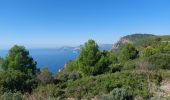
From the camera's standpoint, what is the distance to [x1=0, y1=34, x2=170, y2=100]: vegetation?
14453 mm

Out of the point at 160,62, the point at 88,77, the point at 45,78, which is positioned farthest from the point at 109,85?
the point at 160,62

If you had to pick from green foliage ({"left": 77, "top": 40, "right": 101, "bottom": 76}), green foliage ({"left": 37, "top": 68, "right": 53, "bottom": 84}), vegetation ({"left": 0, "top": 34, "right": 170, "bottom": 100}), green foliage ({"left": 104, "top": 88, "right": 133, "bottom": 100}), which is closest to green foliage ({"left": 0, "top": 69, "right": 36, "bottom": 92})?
vegetation ({"left": 0, "top": 34, "right": 170, "bottom": 100})

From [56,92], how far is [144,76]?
6.45 meters

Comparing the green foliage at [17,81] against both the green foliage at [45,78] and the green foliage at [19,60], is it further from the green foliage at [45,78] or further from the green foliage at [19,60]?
the green foliage at [19,60]

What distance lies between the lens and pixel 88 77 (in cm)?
2191

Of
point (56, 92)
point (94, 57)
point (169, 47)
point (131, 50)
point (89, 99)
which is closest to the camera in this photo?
point (89, 99)

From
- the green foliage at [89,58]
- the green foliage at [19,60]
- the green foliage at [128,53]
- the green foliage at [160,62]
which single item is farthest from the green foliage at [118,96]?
the green foliage at [128,53]

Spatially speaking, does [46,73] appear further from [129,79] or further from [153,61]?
[153,61]

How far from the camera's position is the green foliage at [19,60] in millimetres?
30250

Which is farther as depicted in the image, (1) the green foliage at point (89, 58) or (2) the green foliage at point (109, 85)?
(1) the green foliage at point (89, 58)

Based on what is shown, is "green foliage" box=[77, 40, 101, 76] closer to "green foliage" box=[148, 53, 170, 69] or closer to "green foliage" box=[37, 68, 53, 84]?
"green foliage" box=[148, 53, 170, 69]

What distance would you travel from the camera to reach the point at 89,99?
13.5m

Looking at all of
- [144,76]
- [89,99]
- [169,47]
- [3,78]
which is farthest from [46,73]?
[169,47]

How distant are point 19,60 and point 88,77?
35.5 feet
